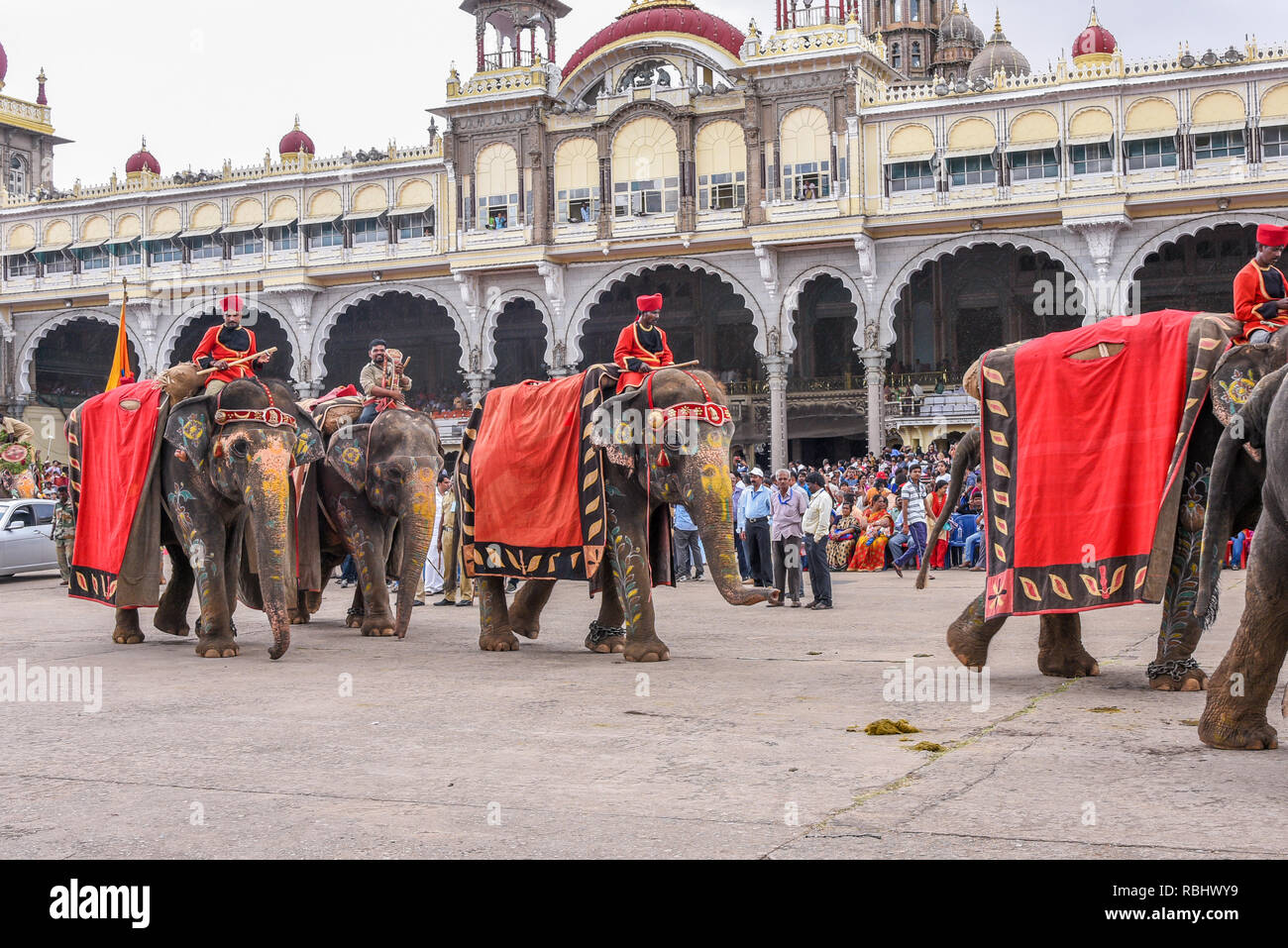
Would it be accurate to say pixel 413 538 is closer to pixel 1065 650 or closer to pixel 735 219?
pixel 1065 650

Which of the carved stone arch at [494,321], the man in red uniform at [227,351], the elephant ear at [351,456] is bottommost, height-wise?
the elephant ear at [351,456]

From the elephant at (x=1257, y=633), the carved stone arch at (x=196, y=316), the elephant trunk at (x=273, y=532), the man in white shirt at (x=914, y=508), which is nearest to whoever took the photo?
the elephant at (x=1257, y=633)

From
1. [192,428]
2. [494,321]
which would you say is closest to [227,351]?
[192,428]

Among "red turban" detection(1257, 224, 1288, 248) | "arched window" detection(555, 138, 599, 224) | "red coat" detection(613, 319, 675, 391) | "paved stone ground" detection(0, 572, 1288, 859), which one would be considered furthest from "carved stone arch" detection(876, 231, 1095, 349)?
"red turban" detection(1257, 224, 1288, 248)

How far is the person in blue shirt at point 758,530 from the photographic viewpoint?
15.9 m

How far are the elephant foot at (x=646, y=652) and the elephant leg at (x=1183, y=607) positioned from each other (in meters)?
2.92

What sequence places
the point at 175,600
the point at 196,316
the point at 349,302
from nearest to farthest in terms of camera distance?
1. the point at 175,600
2. the point at 349,302
3. the point at 196,316

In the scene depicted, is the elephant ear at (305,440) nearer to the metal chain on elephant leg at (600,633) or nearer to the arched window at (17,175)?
the metal chain on elephant leg at (600,633)

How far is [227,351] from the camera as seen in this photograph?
29.9ft

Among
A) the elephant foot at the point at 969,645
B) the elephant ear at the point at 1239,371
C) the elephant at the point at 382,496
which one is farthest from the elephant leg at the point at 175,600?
the elephant ear at the point at 1239,371

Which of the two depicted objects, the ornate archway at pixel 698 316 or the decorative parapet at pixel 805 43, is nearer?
the decorative parapet at pixel 805 43

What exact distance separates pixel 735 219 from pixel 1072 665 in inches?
938

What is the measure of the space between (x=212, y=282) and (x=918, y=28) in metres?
46.1

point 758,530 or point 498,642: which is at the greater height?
point 758,530
